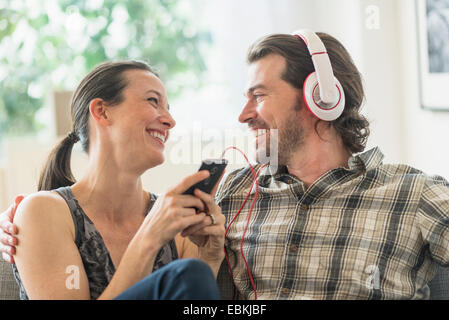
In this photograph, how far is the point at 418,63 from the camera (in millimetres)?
2365

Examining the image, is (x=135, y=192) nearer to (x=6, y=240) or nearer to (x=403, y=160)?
(x=6, y=240)

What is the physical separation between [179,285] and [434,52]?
1555 millimetres

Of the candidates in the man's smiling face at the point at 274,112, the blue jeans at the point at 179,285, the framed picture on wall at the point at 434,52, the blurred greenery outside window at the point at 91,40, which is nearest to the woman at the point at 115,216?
the blue jeans at the point at 179,285

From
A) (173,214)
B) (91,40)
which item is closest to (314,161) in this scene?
(173,214)

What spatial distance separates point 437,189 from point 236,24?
2.24 m

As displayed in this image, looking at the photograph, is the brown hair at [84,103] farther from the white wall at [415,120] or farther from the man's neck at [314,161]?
the white wall at [415,120]

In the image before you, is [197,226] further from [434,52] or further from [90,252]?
[434,52]

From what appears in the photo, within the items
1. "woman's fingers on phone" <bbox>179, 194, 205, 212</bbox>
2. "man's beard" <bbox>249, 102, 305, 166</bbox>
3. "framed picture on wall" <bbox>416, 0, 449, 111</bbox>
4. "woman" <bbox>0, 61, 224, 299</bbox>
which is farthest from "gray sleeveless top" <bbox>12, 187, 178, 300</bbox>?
"framed picture on wall" <bbox>416, 0, 449, 111</bbox>

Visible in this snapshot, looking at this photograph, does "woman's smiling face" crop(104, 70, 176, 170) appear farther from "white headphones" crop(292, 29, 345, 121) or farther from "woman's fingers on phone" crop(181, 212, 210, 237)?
"white headphones" crop(292, 29, 345, 121)

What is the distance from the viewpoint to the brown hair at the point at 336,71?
5.28ft

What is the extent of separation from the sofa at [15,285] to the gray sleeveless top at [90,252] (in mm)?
52

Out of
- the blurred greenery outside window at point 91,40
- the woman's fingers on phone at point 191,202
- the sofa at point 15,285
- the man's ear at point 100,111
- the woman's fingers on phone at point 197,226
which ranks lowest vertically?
the sofa at point 15,285

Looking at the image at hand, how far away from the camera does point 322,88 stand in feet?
4.97

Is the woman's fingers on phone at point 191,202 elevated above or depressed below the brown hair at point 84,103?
below
